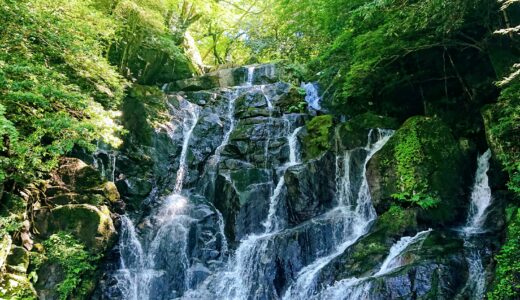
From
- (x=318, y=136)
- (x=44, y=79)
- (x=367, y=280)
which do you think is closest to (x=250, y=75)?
(x=318, y=136)

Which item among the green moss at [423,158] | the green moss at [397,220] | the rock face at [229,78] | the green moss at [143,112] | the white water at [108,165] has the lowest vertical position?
the green moss at [397,220]

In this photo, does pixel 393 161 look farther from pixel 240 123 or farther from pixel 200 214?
pixel 240 123

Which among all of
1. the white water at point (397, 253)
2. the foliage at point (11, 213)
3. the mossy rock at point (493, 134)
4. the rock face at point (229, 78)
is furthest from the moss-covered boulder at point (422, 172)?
the rock face at point (229, 78)

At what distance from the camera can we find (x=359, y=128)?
12.7 metres

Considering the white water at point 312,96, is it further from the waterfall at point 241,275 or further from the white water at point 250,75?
the waterfall at point 241,275

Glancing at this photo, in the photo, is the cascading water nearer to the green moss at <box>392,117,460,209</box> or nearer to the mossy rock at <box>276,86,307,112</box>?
the green moss at <box>392,117,460,209</box>

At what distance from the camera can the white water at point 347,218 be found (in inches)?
362

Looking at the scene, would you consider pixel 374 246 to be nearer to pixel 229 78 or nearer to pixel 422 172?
pixel 422 172

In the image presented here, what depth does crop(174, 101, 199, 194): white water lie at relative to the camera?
1444 centimetres

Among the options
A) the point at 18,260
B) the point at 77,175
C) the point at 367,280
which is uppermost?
the point at 77,175

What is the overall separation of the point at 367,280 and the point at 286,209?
505 centimetres

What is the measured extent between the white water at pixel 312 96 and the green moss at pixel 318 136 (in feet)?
12.0

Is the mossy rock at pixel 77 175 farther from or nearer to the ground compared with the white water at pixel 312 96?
nearer to the ground

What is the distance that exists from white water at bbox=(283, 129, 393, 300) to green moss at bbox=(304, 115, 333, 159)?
1.13 m
